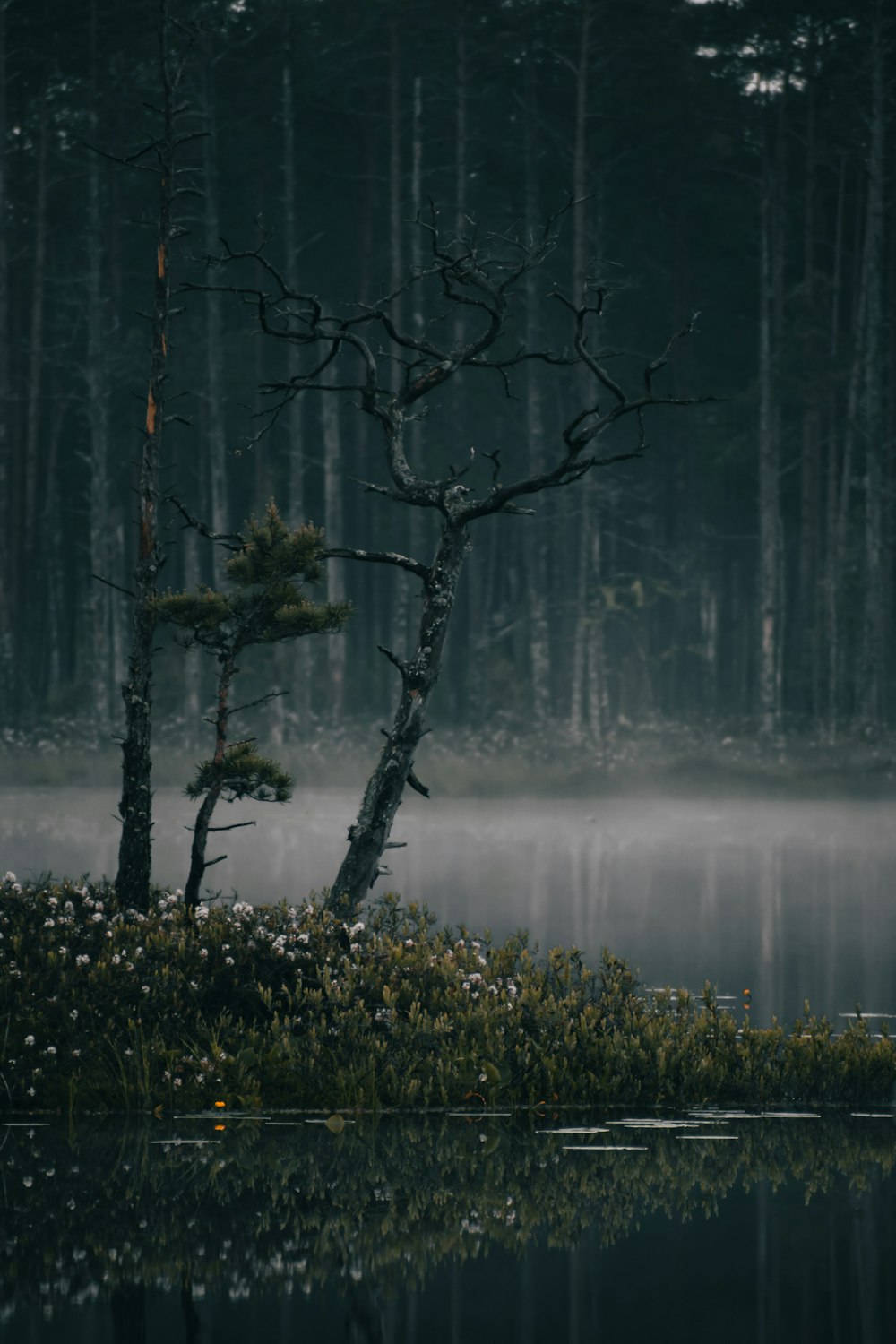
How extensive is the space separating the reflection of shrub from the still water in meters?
1.67

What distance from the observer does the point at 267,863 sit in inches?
881

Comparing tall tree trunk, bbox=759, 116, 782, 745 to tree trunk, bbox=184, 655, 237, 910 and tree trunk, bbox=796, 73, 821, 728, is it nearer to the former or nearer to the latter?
tree trunk, bbox=796, 73, 821, 728

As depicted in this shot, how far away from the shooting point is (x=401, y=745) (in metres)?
12.6

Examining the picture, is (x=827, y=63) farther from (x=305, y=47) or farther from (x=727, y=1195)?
(x=727, y=1195)

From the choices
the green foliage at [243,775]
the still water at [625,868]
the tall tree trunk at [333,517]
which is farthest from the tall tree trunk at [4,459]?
the green foliage at [243,775]

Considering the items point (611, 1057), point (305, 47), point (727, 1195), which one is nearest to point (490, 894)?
point (611, 1057)

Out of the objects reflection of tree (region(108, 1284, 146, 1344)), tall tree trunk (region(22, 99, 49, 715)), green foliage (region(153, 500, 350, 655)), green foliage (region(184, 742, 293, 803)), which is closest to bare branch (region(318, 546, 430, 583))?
green foliage (region(153, 500, 350, 655))

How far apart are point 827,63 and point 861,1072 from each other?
37.6 metres

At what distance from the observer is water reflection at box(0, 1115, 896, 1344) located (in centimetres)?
581

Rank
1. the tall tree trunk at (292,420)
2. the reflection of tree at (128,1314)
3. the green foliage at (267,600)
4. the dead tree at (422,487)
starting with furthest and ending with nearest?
the tall tree trunk at (292,420) < the green foliage at (267,600) < the dead tree at (422,487) < the reflection of tree at (128,1314)

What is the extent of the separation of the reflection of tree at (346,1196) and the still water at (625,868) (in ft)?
11.8

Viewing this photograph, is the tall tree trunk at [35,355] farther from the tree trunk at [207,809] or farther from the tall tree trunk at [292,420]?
the tree trunk at [207,809]

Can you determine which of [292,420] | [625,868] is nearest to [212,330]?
[292,420]

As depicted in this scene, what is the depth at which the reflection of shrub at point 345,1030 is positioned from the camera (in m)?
9.68
